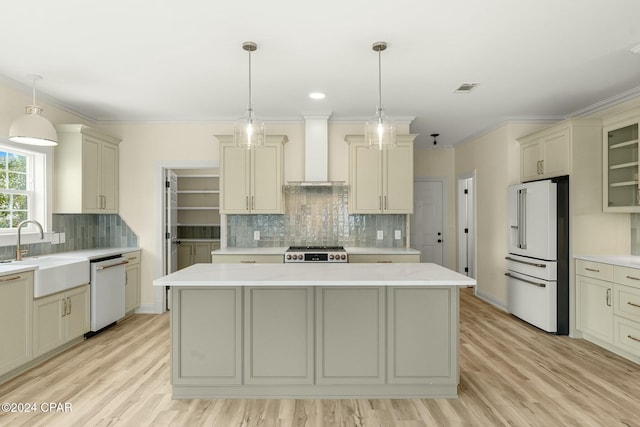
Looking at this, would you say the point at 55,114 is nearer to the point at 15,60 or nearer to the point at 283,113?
the point at 15,60

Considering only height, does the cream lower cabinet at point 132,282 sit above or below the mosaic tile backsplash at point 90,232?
below

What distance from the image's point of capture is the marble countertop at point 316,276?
8.17 ft

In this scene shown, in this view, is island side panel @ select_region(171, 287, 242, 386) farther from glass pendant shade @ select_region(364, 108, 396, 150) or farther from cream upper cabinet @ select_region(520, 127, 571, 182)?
cream upper cabinet @ select_region(520, 127, 571, 182)

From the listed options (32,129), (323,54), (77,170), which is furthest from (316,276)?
(77,170)

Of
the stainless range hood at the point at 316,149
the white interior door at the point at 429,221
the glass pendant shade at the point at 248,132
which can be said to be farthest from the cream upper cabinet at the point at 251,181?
the white interior door at the point at 429,221

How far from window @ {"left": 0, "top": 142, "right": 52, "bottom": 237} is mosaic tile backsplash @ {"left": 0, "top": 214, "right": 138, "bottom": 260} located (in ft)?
0.88

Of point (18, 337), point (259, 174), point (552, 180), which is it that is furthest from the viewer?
point (259, 174)

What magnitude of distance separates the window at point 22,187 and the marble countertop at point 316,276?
2295mm

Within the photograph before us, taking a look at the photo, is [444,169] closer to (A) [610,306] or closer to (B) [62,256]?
(A) [610,306]

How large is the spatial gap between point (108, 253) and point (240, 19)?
123 inches

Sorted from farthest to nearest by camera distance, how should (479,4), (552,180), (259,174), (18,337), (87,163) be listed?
(259,174), (87,163), (552,180), (18,337), (479,4)

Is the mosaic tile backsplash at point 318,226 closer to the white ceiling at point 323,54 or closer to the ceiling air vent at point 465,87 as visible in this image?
the white ceiling at point 323,54

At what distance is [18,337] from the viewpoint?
3088mm

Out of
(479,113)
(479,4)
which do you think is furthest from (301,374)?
(479,113)
